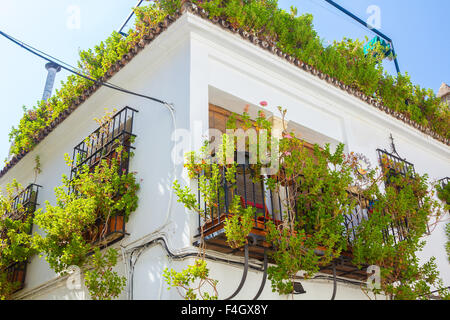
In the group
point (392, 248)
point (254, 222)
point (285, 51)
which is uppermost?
point (285, 51)

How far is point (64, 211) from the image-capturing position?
5.95 metres

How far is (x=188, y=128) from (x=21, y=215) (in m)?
4.06

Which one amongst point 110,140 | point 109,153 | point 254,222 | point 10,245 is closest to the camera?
point 254,222

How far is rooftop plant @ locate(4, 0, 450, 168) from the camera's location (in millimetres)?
7047

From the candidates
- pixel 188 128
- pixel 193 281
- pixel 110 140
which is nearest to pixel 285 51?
pixel 188 128

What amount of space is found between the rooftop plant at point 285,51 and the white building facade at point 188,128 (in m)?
0.40

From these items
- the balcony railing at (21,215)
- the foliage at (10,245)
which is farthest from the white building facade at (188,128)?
the foliage at (10,245)

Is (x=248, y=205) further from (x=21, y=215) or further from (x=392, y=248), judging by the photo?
(x=21, y=215)

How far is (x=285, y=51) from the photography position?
7512 millimetres

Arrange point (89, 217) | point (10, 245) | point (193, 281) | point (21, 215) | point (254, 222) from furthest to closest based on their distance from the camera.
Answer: point (21, 215), point (10, 245), point (89, 217), point (254, 222), point (193, 281)

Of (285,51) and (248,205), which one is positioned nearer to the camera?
(248,205)

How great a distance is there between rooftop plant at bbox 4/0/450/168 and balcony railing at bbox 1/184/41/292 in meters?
0.88

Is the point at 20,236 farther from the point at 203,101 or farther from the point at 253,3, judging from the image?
the point at 253,3

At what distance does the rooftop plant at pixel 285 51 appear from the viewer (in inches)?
277
